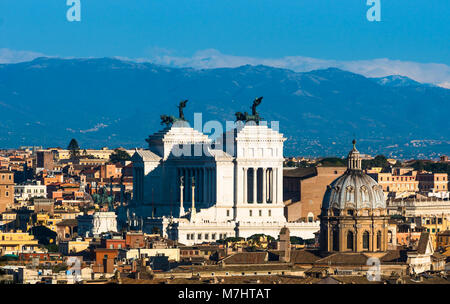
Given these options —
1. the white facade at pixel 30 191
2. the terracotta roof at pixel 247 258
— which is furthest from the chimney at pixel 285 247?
the white facade at pixel 30 191

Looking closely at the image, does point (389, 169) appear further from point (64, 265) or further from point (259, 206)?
point (64, 265)

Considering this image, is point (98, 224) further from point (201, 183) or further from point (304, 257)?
point (304, 257)

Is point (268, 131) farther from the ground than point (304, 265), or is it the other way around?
point (268, 131)

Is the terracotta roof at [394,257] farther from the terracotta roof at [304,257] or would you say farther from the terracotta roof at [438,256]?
the terracotta roof at [304,257]

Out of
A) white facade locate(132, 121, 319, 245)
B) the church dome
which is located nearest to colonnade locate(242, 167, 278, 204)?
white facade locate(132, 121, 319, 245)
